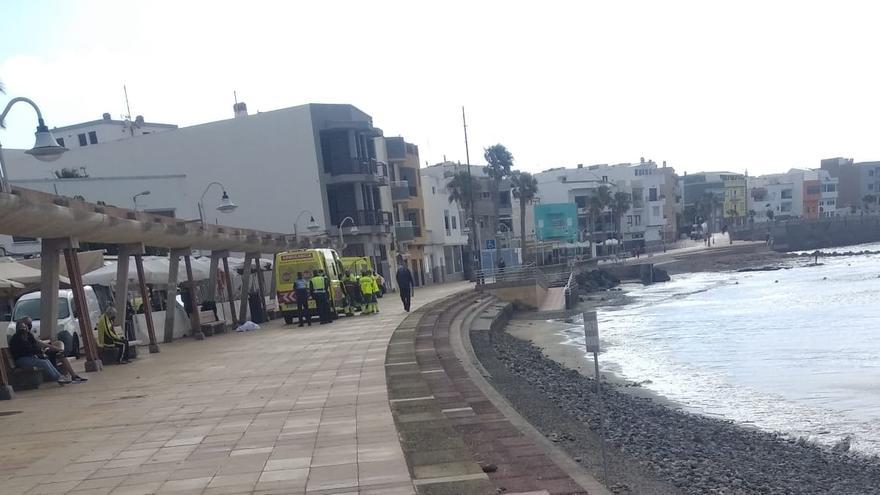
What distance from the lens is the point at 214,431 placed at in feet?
23.0

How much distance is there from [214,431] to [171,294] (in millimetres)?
11610

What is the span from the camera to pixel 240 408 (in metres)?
8.17

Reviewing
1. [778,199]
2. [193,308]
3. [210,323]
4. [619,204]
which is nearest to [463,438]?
[193,308]

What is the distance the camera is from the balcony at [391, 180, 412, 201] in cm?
4588

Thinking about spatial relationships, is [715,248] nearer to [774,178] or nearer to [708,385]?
[774,178]

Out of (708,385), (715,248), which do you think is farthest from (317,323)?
(715,248)

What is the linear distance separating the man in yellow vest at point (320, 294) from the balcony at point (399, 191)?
2648 centimetres

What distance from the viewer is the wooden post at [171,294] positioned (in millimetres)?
17328

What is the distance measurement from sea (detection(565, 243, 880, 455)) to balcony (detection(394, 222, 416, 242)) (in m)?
14.9

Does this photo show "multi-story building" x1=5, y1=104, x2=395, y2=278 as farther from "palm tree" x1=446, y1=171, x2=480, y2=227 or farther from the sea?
the sea

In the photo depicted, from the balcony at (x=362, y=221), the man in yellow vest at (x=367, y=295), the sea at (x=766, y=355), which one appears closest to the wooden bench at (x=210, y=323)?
the man in yellow vest at (x=367, y=295)

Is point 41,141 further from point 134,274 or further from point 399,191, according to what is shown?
point 399,191

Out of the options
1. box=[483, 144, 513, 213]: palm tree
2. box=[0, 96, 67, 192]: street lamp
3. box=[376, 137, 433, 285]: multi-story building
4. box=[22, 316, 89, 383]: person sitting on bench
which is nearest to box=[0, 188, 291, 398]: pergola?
box=[22, 316, 89, 383]: person sitting on bench

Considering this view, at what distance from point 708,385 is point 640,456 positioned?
25.6 feet
